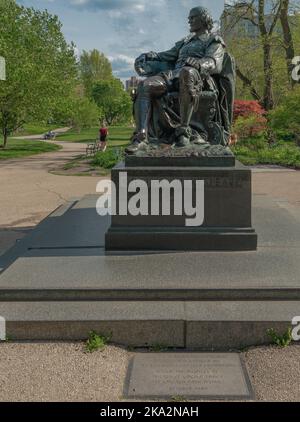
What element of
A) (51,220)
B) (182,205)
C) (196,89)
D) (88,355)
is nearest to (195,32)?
(196,89)

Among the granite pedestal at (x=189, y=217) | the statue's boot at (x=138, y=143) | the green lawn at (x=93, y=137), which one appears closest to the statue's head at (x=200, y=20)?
the statue's boot at (x=138, y=143)

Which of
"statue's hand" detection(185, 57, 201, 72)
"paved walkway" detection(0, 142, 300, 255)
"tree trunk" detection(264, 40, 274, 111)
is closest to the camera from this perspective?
"statue's hand" detection(185, 57, 201, 72)

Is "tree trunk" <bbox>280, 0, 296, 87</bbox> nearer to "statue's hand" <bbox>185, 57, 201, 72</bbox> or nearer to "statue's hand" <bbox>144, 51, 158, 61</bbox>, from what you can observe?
"statue's hand" <bbox>144, 51, 158, 61</bbox>

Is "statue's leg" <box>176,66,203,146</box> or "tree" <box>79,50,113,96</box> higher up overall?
"tree" <box>79,50,113,96</box>

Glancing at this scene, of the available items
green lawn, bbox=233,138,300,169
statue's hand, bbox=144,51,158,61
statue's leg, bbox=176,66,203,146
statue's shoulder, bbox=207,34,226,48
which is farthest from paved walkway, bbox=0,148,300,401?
green lawn, bbox=233,138,300,169

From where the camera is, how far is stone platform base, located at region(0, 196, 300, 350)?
401 centimetres

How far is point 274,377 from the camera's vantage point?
11.5 feet

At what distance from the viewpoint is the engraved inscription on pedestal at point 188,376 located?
3346mm

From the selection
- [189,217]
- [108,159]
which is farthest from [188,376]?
[108,159]

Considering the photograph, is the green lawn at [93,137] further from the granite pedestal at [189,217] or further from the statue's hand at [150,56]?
the granite pedestal at [189,217]

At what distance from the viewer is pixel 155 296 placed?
4.36 m

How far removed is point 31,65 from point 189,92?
2196 cm

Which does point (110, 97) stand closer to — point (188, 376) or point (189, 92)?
point (189, 92)

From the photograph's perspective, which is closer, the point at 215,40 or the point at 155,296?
the point at 155,296
